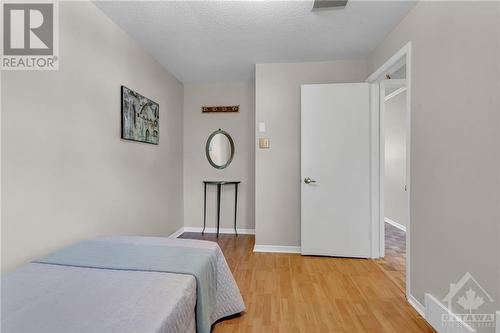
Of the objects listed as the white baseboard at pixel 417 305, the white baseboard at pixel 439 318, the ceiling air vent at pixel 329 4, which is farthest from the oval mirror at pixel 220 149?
the white baseboard at pixel 439 318

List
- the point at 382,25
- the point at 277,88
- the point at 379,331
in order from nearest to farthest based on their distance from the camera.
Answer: the point at 379,331 < the point at 382,25 < the point at 277,88

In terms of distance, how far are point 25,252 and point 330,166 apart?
279 centimetres

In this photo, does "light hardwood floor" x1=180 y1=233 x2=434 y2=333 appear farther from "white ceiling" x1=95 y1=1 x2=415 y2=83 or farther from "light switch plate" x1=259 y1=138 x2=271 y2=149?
"white ceiling" x1=95 y1=1 x2=415 y2=83

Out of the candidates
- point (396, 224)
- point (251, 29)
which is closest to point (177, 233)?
point (251, 29)

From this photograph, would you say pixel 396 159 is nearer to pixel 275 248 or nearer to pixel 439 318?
pixel 275 248

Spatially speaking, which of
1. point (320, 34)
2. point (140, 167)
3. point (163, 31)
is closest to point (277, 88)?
point (320, 34)

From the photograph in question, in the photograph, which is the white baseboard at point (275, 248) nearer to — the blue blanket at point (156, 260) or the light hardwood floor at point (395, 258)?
the light hardwood floor at point (395, 258)

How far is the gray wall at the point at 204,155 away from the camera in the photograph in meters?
3.97

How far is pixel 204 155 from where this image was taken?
4051mm

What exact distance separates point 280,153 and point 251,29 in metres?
1.47

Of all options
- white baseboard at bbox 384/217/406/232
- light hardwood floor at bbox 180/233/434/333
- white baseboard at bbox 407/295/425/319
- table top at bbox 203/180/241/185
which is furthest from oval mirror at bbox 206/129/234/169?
white baseboard at bbox 384/217/406/232

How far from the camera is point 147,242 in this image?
1669mm

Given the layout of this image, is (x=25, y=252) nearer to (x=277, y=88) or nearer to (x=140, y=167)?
(x=140, y=167)

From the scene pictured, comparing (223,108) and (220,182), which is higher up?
(223,108)
